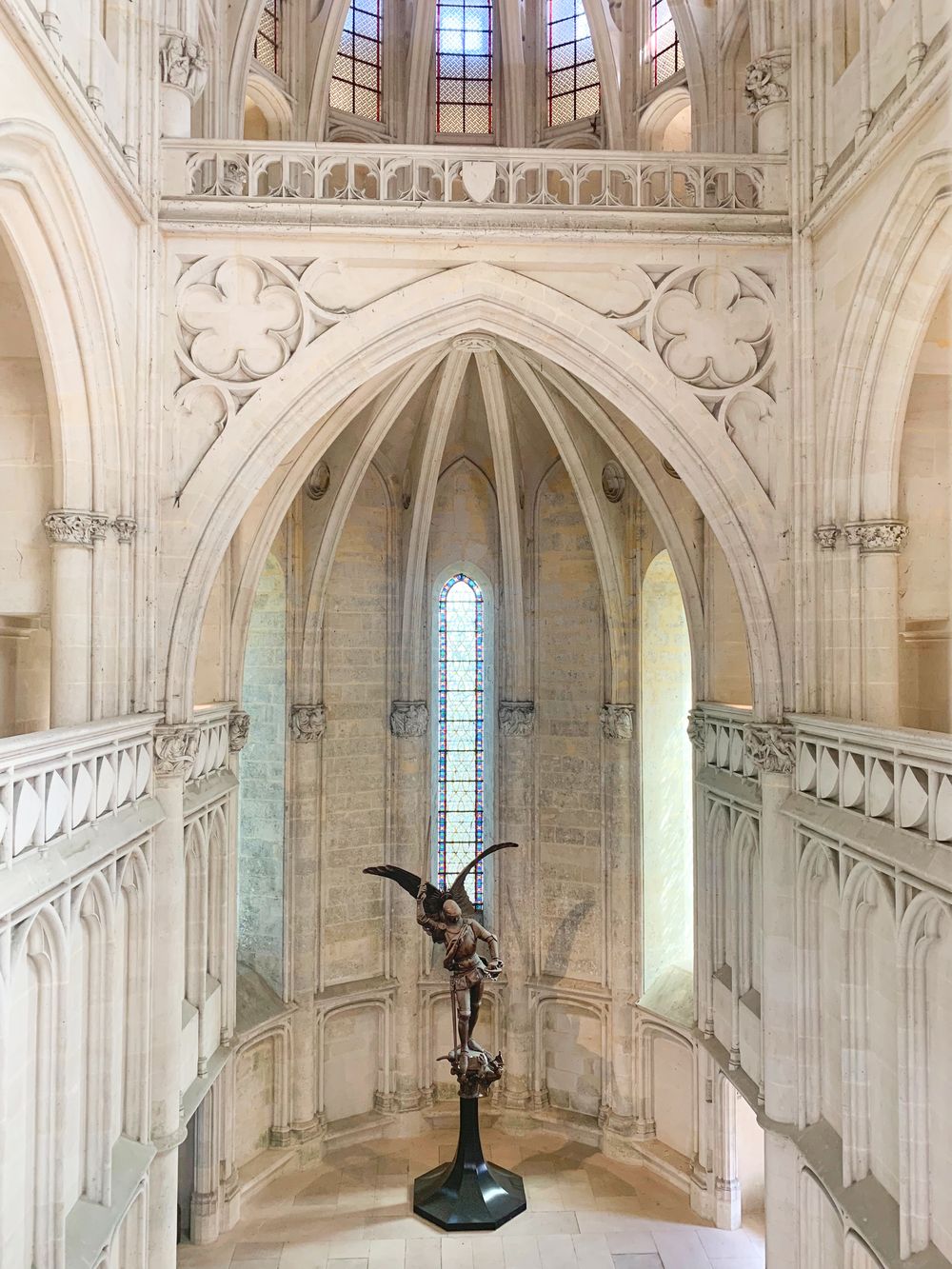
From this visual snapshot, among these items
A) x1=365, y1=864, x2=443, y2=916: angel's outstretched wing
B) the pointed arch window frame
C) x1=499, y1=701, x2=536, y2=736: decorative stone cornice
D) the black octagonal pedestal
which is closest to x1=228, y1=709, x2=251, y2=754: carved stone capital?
x1=365, y1=864, x2=443, y2=916: angel's outstretched wing

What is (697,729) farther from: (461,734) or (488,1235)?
(488,1235)

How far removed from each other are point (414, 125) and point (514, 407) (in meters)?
3.97

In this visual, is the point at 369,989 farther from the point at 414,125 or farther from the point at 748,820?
the point at 414,125

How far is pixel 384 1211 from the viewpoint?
11.5 m

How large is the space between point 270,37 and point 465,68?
2838 millimetres

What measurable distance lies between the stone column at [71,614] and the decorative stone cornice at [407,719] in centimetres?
639

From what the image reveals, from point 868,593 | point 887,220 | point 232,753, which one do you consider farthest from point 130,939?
point 887,220

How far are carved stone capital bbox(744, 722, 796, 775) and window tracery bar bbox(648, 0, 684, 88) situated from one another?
862 cm

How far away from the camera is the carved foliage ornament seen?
29.3 feet

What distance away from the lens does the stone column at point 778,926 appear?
335 inches

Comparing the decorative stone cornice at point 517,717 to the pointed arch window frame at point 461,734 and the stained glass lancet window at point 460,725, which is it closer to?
the pointed arch window frame at point 461,734

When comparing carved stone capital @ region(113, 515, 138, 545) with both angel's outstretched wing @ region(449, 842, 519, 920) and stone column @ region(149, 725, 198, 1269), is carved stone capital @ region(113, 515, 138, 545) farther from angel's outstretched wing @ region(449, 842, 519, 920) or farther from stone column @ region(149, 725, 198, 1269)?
angel's outstretched wing @ region(449, 842, 519, 920)

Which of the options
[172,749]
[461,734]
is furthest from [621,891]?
[172,749]

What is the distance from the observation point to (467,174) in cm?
895
